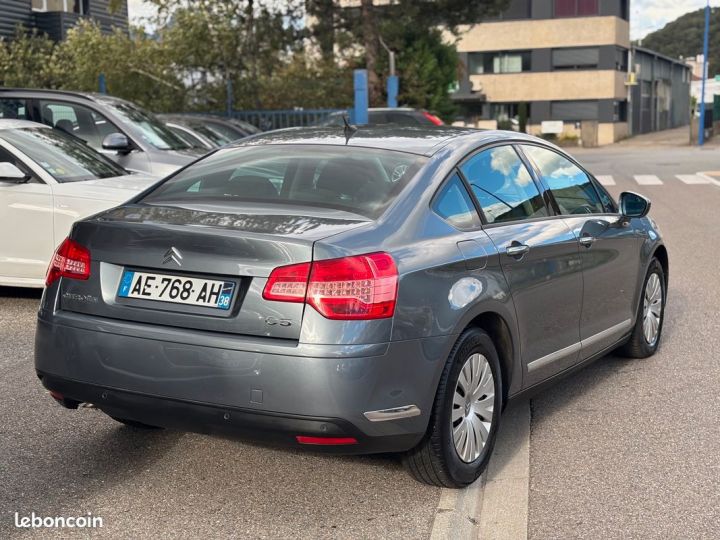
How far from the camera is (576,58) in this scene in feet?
213

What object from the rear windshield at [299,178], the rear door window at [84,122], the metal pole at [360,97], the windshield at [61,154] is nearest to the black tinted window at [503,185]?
the rear windshield at [299,178]

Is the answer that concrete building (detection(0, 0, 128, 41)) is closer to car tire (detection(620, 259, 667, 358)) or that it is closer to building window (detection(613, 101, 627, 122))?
car tire (detection(620, 259, 667, 358))

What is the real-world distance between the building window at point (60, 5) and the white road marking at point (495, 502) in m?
32.3

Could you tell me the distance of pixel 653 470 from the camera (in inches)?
185

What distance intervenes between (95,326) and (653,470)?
252 centimetres

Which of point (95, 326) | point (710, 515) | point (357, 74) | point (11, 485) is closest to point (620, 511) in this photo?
point (710, 515)

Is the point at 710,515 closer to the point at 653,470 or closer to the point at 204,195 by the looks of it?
the point at 653,470

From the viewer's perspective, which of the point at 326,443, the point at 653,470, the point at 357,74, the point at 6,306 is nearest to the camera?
the point at 326,443

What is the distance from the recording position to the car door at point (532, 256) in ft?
16.0

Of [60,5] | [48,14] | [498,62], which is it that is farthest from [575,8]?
[48,14]

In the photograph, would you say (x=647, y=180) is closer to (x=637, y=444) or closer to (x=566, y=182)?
(x=566, y=182)

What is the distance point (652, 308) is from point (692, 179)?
2039 cm

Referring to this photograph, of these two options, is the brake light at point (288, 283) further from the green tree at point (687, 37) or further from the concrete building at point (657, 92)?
the green tree at point (687, 37)

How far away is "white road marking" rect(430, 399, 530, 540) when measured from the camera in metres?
4.03
